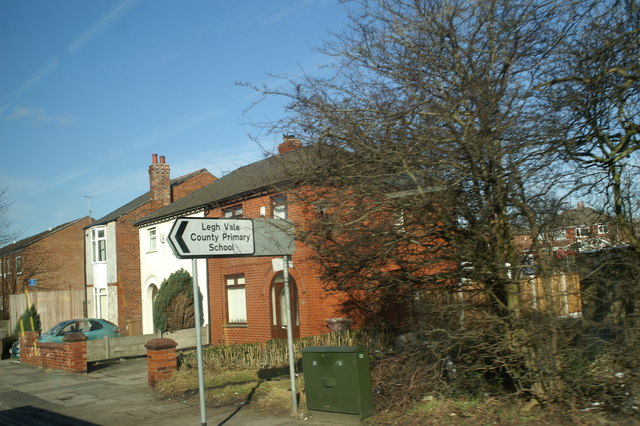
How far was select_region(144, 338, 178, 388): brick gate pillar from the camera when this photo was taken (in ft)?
39.6

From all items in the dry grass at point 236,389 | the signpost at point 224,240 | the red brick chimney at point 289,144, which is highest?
the red brick chimney at point 289,144

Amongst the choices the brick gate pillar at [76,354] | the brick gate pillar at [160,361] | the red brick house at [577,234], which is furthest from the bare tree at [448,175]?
the brick gate pillar at [76,354]

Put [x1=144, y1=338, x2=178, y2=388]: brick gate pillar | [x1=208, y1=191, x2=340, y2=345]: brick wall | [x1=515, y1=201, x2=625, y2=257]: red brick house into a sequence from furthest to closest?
1. [x1=208, y1=191, x2=340, y2=345]: brick wall
2. [x1=144, y1=338, x2=178, y2=388]: brick gate pillar
3. [x1=515, y1=201, x2=625, y2=257]: red brick house

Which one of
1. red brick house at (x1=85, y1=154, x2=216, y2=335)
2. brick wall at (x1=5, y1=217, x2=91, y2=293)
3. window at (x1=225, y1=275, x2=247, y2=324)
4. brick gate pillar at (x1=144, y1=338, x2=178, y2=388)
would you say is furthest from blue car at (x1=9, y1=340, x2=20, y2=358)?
brick wall at (x1=5, y1=217, x2=91, y2=293)

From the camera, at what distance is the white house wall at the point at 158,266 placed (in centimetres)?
2277

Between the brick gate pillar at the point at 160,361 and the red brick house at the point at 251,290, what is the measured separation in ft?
11.2

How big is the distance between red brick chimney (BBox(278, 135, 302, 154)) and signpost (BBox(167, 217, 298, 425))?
1076 millimetres

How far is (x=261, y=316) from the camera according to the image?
1939 cm

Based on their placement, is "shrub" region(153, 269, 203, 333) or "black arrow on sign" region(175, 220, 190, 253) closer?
"black arrow on sign" region(175, 220, 190, 253)

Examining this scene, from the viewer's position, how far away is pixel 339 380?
7.73 metres

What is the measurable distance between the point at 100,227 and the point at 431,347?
26237mm

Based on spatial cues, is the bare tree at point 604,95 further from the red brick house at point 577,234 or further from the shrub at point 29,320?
the shrub at point 29,320

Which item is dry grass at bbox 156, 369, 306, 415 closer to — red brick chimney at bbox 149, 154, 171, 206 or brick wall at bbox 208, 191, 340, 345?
brick wall at bbox 208, 191, 340, 345

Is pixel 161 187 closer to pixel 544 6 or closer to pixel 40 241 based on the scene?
pixel 40 241
